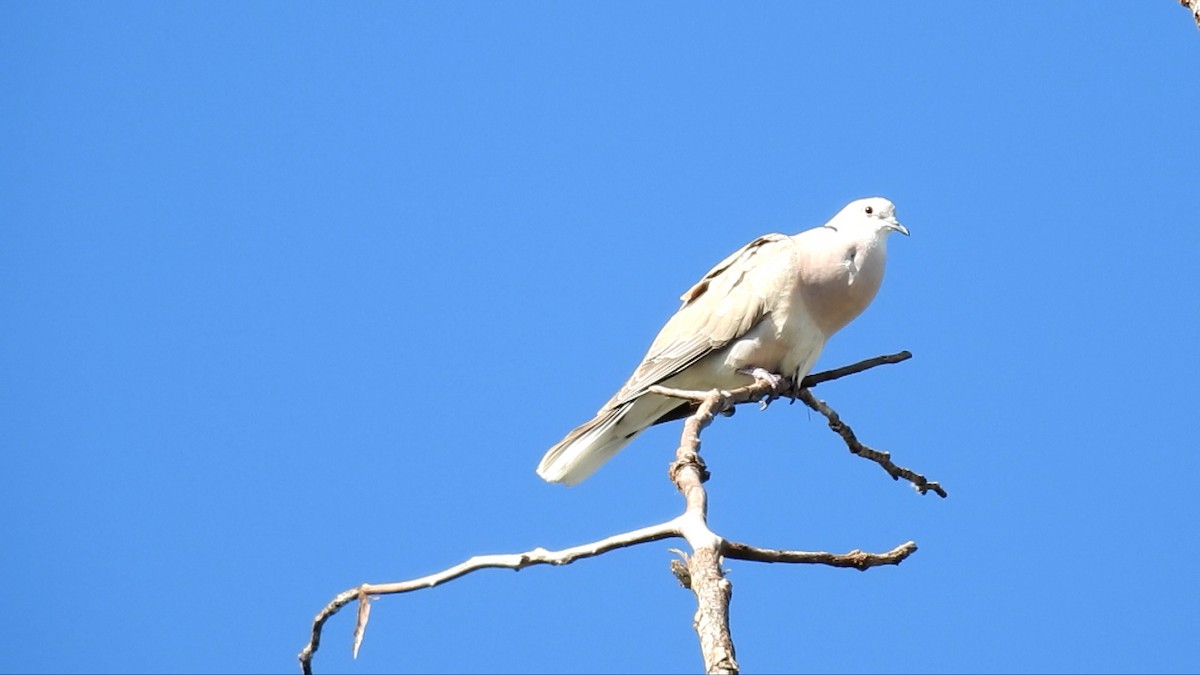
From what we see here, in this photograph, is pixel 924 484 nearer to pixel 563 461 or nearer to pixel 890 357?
pixel 890 357

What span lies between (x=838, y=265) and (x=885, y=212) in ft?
1.32

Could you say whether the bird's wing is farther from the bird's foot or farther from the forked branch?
the forked branch

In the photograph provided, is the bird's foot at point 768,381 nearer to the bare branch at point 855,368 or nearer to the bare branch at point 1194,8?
the bare branch at point 855,368

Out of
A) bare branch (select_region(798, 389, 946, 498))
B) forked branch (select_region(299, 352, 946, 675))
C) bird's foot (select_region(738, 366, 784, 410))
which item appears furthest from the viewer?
bird's foot (select_region(738, 366, 784, 410))

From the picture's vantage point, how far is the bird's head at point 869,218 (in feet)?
18.4

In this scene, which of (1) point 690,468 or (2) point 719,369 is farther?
(2) point 719,369

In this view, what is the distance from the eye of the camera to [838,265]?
18.0 ft

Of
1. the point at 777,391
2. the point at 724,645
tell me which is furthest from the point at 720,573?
the point at 777,391

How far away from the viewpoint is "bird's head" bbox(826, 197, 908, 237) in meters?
5.60

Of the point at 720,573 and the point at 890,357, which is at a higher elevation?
the point at 890,357

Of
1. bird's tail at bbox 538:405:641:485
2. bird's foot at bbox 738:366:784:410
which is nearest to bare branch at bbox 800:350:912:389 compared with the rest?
bird's foot at bbox 738:366:784:410

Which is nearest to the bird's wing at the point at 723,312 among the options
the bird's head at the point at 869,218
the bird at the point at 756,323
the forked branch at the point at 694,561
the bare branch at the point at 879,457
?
the bird at the point at 756,323

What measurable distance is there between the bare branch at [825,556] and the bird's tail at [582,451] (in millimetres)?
2308

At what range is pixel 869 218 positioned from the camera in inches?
222
